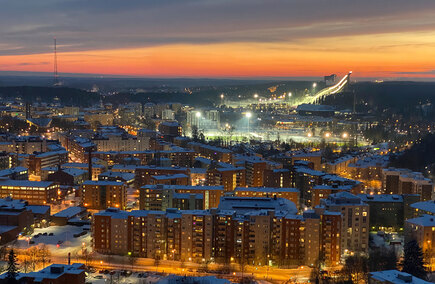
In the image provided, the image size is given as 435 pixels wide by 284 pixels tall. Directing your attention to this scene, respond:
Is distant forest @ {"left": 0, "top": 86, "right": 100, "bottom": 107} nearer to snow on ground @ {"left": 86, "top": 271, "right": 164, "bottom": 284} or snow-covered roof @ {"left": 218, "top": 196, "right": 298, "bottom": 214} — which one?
snow-covered roof @ {"left": 218, "top": 196, "right": 298, "bottom": 214}

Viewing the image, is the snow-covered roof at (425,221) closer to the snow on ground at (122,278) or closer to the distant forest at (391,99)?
the snow on ground at (122,278)

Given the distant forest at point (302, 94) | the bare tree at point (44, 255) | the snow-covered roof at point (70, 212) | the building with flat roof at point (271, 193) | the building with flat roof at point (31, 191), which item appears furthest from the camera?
the distant forest at point (302, 94)

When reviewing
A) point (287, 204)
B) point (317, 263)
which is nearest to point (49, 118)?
point (287, 204)

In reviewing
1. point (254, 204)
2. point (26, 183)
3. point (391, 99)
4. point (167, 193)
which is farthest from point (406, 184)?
point (391, 99)

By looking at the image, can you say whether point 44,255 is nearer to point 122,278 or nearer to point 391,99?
point 122,278

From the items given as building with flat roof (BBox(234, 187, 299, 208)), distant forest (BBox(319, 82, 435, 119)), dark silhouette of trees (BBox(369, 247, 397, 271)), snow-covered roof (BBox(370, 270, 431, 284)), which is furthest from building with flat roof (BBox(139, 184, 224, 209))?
distant forest (BBox(319, 82, 435, 119))

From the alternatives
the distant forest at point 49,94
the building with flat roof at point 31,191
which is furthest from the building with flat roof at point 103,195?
the distant forest at point 49,94

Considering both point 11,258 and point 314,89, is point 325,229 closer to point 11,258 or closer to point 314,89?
point 11,258

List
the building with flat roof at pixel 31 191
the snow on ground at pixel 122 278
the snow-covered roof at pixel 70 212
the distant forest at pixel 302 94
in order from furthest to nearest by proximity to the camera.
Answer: the distant forest at pixel 302 94, the building with flat roof at pixel 31 191, the snow-covered roof at pixel 70 212, the snow on ground at pixel 122 278
